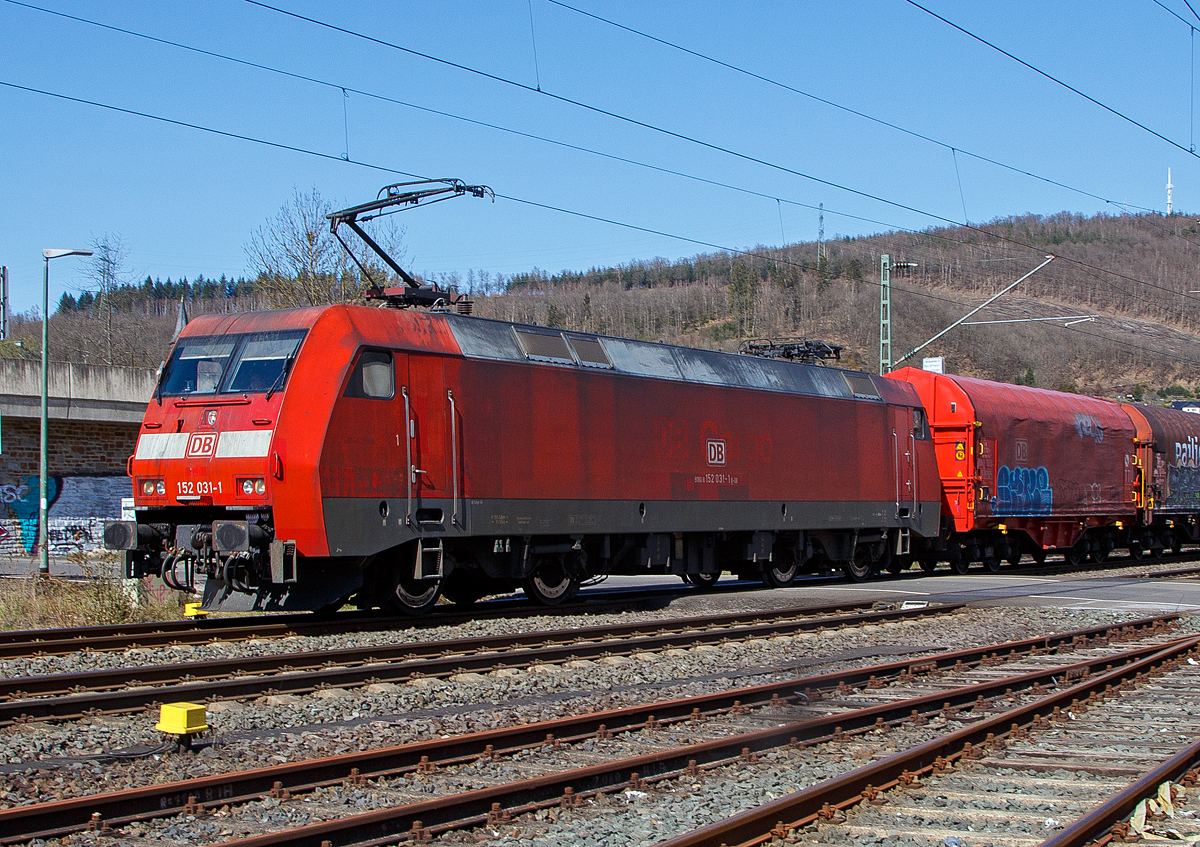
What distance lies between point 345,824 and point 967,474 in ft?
63.0

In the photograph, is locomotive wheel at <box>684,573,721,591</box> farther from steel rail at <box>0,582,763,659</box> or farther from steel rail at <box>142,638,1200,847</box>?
steel rail at <box>142,638,1200,847</box>

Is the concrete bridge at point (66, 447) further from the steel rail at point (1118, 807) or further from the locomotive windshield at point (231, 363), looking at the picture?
the steel rail at point (1118, 807)

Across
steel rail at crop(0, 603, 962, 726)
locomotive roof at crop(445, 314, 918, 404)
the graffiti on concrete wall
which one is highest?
locomotive roof at crop(445, 314, 918, 404)

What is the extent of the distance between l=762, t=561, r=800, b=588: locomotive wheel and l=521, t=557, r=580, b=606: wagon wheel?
4.68 m

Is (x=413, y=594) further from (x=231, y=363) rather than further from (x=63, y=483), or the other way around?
(x=63, y=483)

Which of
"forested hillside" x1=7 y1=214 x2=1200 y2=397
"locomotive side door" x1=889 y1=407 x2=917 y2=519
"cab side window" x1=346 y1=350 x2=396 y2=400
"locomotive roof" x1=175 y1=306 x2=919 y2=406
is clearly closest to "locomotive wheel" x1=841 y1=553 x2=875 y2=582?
"locomotive side door" x1=889 y1=407 x2=917 y2=519

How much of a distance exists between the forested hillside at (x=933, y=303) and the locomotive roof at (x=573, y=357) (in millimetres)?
66084

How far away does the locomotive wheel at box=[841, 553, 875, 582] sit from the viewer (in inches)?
822

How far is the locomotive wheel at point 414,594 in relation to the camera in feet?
43.8

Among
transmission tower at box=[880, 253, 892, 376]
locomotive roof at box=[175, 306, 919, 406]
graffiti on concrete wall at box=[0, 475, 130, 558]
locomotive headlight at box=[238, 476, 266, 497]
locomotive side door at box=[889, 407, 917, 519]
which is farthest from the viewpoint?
transmission tower at box=[880, 253, 892, 376]

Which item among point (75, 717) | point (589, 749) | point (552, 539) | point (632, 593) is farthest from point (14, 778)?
point (632, 593)

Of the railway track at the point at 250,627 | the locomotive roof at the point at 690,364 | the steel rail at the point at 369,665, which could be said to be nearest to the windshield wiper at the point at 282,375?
the locomotive roof at the point at 690,364

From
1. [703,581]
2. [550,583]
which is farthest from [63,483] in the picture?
[550,583]

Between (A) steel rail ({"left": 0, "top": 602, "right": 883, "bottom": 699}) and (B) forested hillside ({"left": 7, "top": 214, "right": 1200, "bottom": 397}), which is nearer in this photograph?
(A) steel rail ({"left": 0, "top": 602, "right": 883, "bottom": 699})
